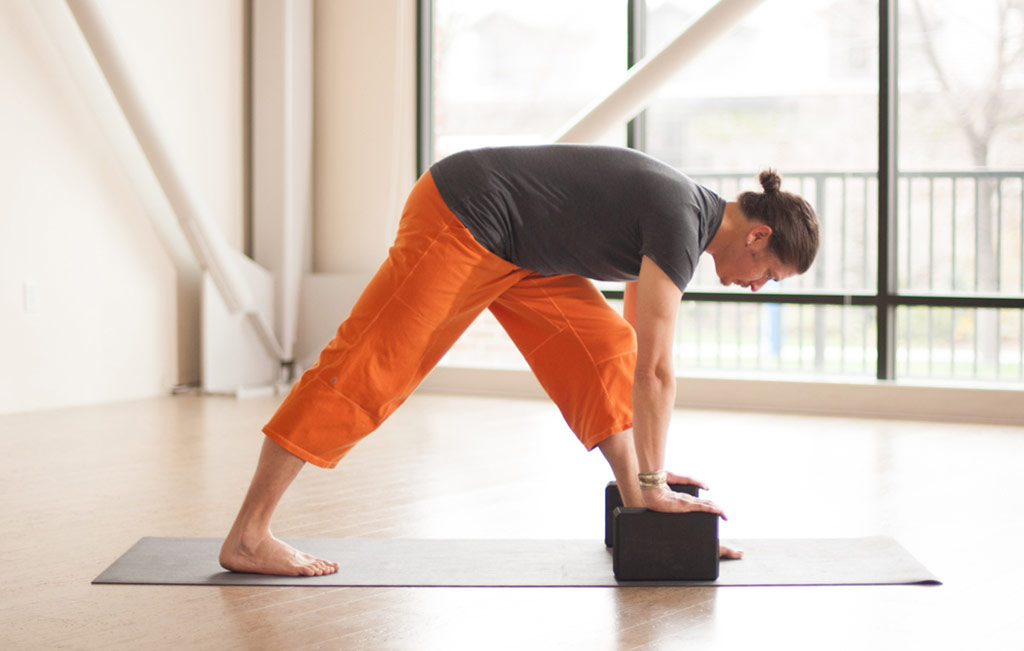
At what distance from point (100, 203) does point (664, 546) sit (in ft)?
13.2

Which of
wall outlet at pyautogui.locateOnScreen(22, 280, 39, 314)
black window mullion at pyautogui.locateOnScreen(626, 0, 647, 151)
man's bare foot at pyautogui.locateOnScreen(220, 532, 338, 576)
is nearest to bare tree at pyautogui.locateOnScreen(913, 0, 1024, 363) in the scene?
black window mullion at pyautogui.locateOnScreen(626, 0, 647, 151)

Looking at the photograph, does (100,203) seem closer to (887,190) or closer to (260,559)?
(260,559)

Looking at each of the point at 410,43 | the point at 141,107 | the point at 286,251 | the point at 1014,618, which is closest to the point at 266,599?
the point at 1014,618

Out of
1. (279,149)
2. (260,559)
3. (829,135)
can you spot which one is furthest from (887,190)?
(260,559)

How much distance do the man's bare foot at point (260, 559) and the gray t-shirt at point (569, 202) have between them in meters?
0.77

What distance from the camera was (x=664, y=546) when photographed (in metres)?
2.34

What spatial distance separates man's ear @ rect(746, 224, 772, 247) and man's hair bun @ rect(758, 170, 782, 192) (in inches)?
3.5

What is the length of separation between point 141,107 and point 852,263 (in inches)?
153

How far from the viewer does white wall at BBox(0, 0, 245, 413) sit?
5.02 m

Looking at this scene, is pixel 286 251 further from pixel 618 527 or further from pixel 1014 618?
pixel 1014 618

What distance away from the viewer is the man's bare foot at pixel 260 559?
2359 mm

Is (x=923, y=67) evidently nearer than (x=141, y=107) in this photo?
No

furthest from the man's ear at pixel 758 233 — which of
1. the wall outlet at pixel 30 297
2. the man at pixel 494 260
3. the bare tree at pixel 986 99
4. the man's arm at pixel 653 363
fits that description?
the bare tree at pixel 986 99

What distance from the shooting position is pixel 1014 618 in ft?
6.91
